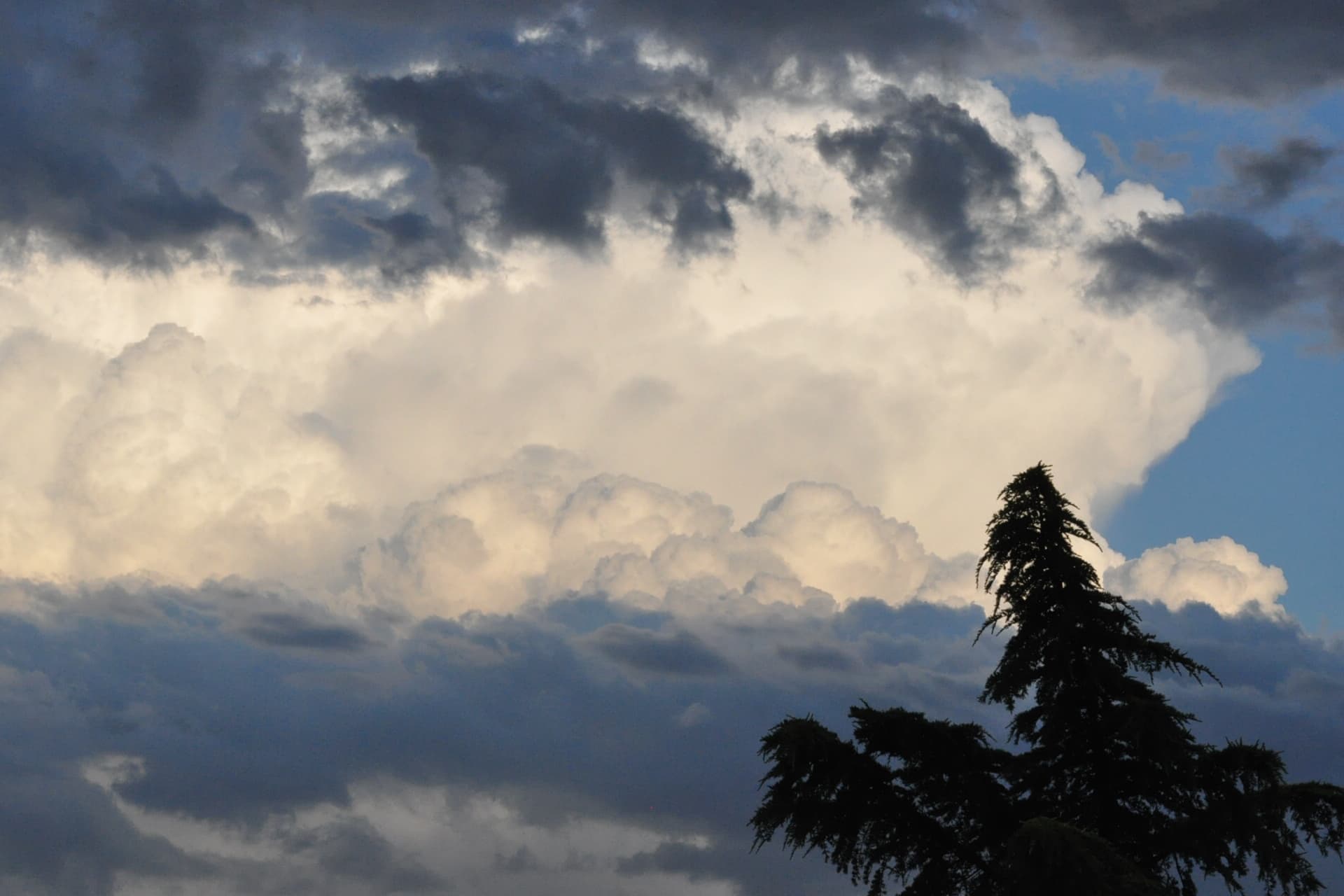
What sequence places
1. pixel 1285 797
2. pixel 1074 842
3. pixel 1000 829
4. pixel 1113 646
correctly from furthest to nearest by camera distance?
pixel 1113 646, pixel 1000 829, pixel 1285 797, pixel 1074 842

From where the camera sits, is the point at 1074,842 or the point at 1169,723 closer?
the point at 1074,842

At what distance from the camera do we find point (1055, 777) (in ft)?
93.4

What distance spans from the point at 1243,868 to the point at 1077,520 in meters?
8.10

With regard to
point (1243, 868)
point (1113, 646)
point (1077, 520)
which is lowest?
point (1243, 868)

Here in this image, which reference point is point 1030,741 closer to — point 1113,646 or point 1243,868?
point 1113,646

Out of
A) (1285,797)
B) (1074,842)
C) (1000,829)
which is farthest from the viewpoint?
(1000,829)

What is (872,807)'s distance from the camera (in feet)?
84.5

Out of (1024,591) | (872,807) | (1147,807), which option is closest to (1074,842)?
(872,807)

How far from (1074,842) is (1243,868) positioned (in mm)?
6671

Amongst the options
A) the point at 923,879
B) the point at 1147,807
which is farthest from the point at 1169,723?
the point at 923,879

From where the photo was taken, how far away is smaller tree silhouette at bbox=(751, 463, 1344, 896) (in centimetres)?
2536

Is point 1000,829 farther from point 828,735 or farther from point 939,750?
point 828,735

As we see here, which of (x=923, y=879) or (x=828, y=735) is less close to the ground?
(x=828, y=735)

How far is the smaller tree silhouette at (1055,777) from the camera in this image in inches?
998
